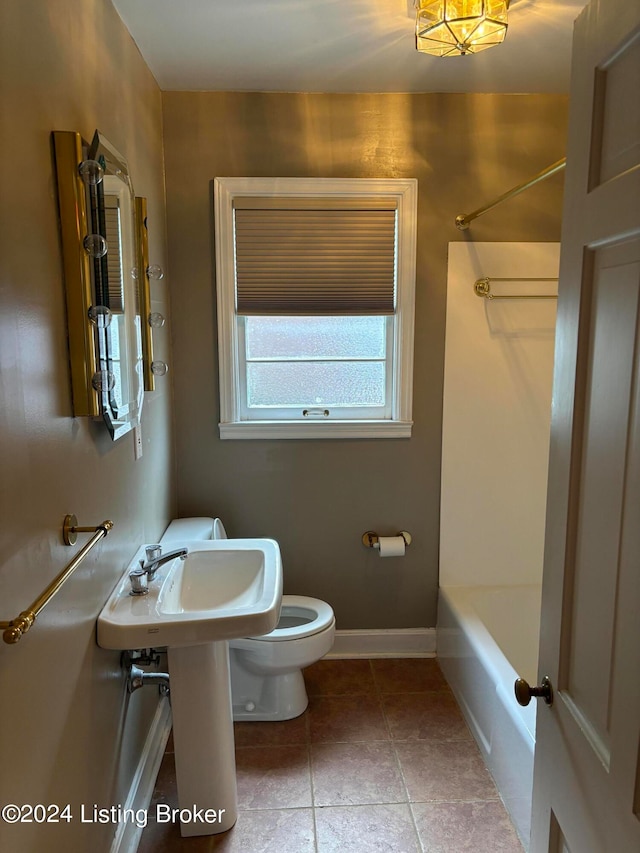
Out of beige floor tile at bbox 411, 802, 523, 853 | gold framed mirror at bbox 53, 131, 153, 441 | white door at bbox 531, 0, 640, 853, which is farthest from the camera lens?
beige floor tile at bbox 411, 802, 523, 853

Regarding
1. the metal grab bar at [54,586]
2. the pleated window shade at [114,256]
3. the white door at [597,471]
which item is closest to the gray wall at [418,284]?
the pleated window shade at [114,256]

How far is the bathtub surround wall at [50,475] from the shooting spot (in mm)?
1068

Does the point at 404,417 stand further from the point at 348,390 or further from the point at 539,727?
the point at 539,727

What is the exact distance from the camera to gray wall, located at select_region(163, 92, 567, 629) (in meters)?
2.51

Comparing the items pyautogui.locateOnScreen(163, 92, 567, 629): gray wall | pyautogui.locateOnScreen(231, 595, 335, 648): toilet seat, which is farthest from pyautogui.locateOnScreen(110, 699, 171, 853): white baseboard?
pyautogui.locateOnScreen(163, 92, 567, 629): gray wall

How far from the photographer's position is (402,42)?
207 centimetres

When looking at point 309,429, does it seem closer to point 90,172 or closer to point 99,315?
point 99,315

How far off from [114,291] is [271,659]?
58.1 inches

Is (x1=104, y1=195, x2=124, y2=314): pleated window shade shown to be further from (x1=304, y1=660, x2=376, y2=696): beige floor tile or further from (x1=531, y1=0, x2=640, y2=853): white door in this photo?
(x1=304, y1=660, x2=376, y2=696): beige floor tile

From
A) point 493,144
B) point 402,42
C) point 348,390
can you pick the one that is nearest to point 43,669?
point 348,390

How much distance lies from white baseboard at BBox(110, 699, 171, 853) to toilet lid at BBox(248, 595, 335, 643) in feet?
1.62

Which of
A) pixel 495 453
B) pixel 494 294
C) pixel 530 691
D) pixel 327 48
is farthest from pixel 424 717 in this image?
pixel 327 48

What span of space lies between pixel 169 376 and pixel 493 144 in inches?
65.8

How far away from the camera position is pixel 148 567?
1800mm
